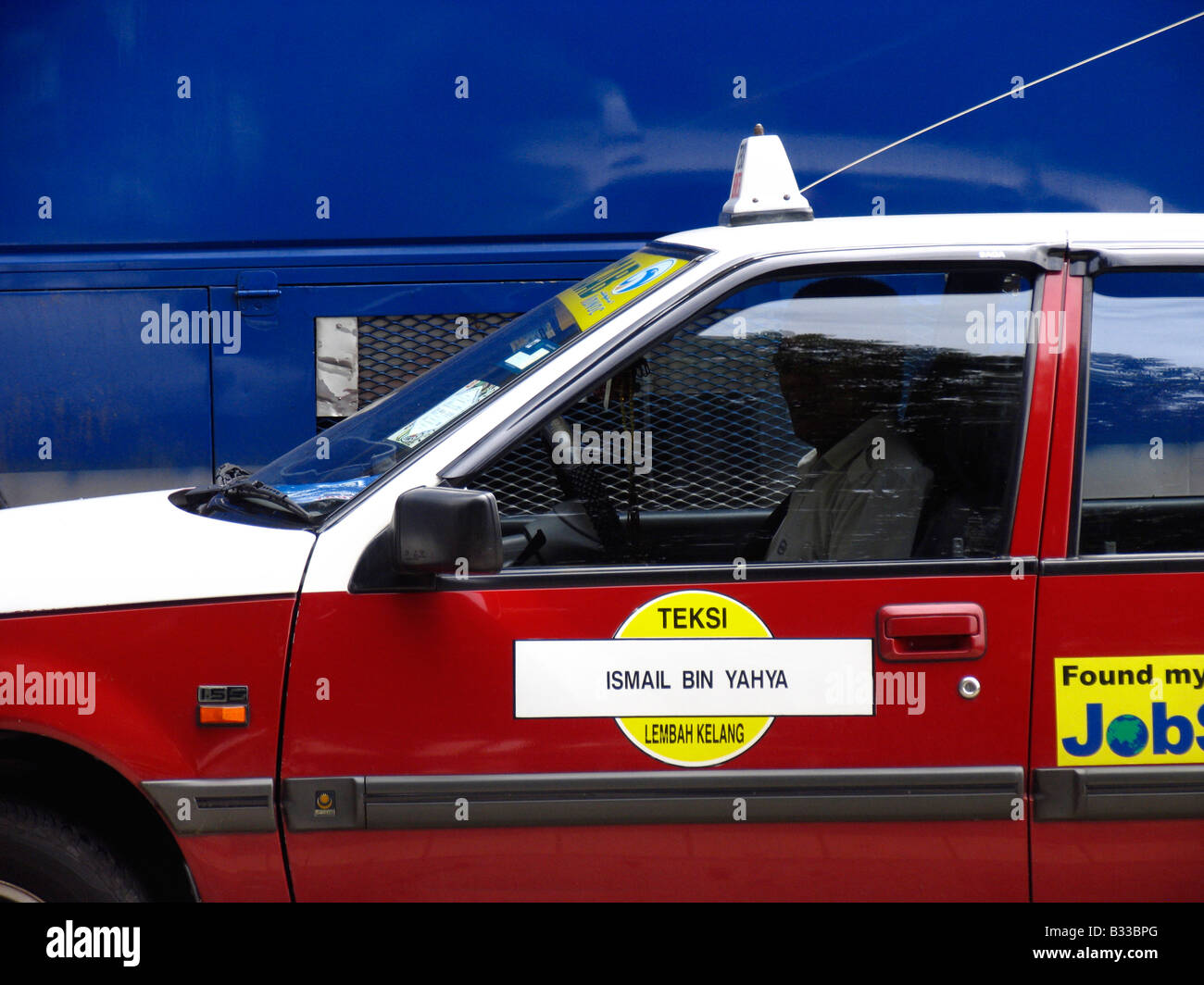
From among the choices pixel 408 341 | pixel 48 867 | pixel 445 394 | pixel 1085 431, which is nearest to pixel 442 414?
pixel 445 394

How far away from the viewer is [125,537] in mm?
2227

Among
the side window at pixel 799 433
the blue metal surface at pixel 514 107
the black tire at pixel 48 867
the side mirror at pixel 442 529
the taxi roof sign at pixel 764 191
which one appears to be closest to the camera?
the side mirror at pixel 442 529

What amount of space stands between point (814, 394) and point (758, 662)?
0.54 m

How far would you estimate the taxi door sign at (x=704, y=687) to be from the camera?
2.09 meters

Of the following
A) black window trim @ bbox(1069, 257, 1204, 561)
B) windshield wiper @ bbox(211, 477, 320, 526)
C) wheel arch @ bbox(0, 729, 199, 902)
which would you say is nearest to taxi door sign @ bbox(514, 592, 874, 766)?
black window trim @ bbox(1069, 257, 1204, 561)

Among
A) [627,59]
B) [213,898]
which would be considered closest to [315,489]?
[213,898]

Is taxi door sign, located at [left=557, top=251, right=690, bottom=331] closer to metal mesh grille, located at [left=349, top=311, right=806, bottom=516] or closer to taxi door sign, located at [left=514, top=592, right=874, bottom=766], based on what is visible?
metal mesh grille, located at [left=349, top=311, right=806, bottom=516]

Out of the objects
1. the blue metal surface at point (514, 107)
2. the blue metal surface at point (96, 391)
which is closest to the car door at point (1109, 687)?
the blue metal surface at point (514, 107)

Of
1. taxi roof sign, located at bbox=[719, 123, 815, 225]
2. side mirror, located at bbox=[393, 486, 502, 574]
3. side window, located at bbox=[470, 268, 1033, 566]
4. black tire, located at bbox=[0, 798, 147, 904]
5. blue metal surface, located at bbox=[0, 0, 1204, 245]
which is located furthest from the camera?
blue metal surface, located at bbox=[0, 0, 1204, 245]

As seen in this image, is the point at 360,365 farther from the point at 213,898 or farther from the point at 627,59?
the point at 213,898

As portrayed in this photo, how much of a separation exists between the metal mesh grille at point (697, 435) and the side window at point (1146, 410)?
57 centimetres

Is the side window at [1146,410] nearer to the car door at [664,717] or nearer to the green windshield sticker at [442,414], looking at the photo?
the car door at [664,717]

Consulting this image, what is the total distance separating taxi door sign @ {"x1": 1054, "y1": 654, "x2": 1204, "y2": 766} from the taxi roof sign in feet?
3.63

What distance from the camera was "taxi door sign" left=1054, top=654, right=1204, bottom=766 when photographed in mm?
2092
